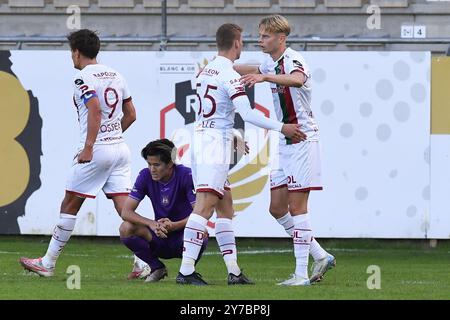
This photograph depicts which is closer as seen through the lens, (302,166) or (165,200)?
(302,166)

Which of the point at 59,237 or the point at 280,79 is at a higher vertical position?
the point at 280,79

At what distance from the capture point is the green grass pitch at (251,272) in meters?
9.90

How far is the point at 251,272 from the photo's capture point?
13242 mm

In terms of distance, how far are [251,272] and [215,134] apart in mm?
2690

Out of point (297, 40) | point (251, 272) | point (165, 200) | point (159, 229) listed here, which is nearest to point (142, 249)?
point (159, 229)

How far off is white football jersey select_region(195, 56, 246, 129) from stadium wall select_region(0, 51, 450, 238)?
5445 millimetres

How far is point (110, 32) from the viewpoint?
3284cm

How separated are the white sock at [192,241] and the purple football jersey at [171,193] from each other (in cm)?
48

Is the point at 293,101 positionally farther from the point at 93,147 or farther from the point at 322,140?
the point at 322,140

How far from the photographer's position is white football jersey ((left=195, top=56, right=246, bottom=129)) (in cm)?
1083

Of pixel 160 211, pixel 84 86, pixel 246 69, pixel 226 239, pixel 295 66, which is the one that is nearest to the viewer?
pixel 295 66

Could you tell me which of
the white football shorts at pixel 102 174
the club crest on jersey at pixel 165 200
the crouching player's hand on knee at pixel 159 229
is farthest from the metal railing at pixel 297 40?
the crouching player's hand on knee at pixel 159 229

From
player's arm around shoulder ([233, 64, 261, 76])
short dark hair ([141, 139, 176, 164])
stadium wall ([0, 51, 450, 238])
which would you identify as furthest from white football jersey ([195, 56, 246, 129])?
stadium wall ([0, 51, 450, 238])
